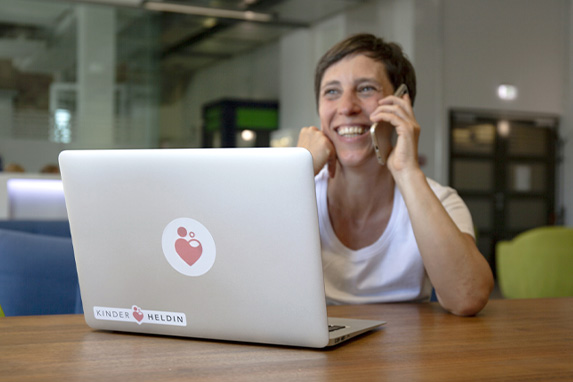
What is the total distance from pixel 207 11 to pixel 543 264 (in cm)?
548

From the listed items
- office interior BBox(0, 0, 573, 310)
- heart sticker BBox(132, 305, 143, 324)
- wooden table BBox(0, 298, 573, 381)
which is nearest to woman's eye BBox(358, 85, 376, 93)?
wooden table BBox(0, 298, 573, 381)

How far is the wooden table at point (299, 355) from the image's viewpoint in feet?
2.71

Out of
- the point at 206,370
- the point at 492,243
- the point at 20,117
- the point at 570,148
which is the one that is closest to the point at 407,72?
the point at 206,370

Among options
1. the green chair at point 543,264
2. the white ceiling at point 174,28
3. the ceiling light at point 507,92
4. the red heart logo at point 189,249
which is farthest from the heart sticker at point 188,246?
the ceiling light at point 507,92

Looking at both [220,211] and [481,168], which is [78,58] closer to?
[481,168]

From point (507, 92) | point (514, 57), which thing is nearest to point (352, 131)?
point (507, 92)

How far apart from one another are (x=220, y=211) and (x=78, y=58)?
25.8 feet

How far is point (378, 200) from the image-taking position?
5.85ft

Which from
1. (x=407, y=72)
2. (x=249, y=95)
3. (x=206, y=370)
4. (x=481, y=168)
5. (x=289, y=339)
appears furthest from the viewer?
(x=249, y=95)

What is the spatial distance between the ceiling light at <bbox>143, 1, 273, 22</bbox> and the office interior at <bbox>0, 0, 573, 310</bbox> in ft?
0.07

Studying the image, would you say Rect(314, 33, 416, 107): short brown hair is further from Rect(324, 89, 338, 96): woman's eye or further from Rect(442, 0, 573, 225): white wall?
Rect(442, 0, 573, 225): white wall

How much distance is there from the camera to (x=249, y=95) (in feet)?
31.3

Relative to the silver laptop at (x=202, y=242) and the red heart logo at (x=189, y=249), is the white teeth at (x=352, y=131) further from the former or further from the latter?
the red heart logo at (x=189, y=249)

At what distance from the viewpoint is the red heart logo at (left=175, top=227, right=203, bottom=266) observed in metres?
0.97
